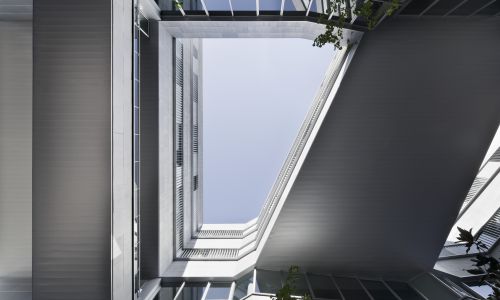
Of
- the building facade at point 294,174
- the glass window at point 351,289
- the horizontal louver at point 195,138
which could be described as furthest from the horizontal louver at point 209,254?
the horizontal louver at point 195,138

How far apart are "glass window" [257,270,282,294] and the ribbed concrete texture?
30.7 inches

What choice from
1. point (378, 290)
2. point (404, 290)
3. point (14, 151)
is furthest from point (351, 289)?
point (14, 151)

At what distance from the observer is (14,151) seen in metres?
8.66

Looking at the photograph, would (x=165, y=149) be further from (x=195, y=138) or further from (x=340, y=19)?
(x=340, y=19)

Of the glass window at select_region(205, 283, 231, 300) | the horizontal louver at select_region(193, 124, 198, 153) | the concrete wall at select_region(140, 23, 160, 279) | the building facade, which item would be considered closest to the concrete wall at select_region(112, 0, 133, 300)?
the building facade

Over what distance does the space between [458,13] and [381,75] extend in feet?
8.08

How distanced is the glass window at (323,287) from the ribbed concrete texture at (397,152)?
1.20ft

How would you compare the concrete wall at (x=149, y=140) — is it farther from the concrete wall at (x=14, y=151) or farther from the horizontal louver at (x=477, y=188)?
the horizontal louver at (x=477, y=188)

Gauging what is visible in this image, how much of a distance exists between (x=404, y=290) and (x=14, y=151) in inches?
501

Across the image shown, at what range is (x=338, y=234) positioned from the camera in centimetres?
988

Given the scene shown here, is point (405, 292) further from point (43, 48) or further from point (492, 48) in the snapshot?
point (43, 48)

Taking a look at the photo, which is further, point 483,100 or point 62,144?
point 483,100

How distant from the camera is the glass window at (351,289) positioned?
9.83 m

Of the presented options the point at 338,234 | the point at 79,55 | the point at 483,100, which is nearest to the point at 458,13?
the point at 483,100
